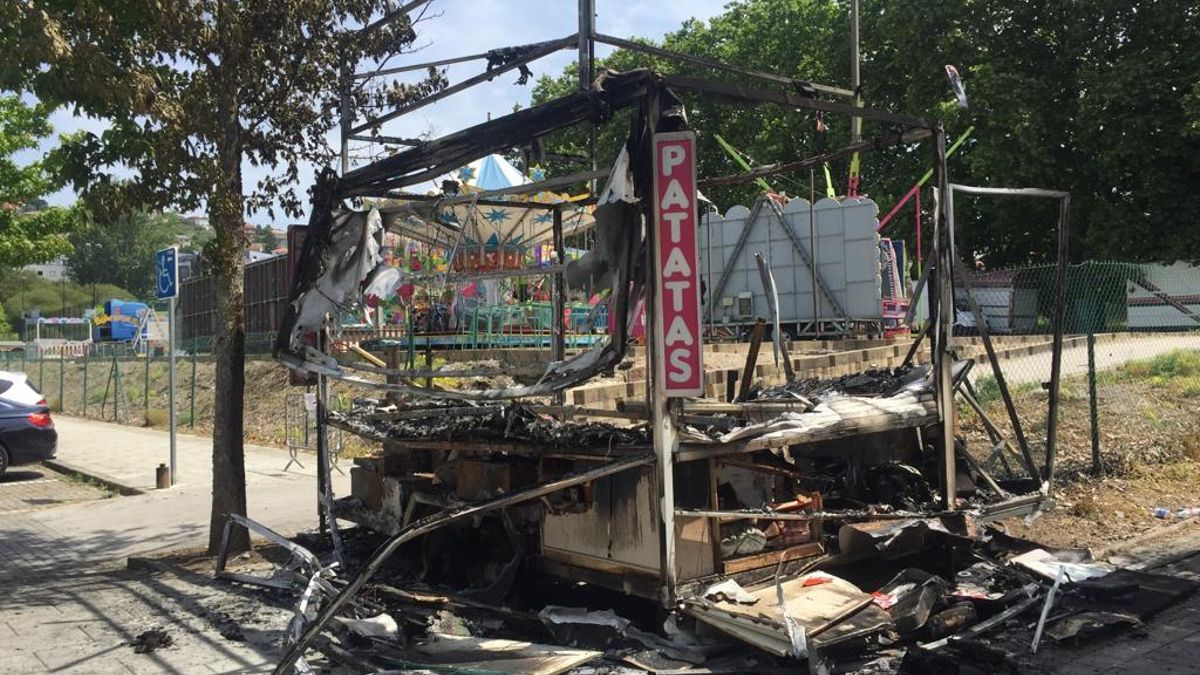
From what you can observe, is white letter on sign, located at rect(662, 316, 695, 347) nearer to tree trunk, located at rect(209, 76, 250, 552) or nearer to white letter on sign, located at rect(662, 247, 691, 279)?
white letter on sign, located at rect(662, 247, 691, 279)

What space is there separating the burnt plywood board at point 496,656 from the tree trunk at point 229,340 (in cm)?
316

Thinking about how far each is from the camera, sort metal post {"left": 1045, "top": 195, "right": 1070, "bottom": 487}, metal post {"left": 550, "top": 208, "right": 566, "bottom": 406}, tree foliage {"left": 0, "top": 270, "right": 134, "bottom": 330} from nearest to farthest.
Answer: metal post {"left": 1045, "top": 195, "right": 1070, "bottom": 487}, metal post {"left": 550, "top": 208, "right": 566, "bottom": 406}, tree foliage {"left": 0, "top": 270, "right": 134, "bottom": 330}

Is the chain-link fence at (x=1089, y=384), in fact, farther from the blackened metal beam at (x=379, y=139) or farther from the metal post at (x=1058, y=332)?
the blackened metal beam at (x=379, y=139)

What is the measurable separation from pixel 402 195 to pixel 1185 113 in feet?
69.9

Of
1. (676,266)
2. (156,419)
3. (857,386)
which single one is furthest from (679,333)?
(156,419)

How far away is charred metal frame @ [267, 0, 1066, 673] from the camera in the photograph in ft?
15.6

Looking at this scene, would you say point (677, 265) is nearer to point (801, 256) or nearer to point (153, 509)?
point (153, 509)

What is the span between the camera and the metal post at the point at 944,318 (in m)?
5.96

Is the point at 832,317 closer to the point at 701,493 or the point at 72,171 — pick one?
the point at 701,493

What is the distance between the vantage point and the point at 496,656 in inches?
181

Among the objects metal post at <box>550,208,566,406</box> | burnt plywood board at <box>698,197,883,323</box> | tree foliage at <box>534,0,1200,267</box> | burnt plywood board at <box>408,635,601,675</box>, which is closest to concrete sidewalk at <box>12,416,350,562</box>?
metal post at <box>550,208,566,406</box>

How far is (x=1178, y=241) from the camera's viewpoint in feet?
77.0

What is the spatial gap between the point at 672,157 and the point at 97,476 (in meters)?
11.2

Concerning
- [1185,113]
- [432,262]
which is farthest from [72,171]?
[1185,113]
